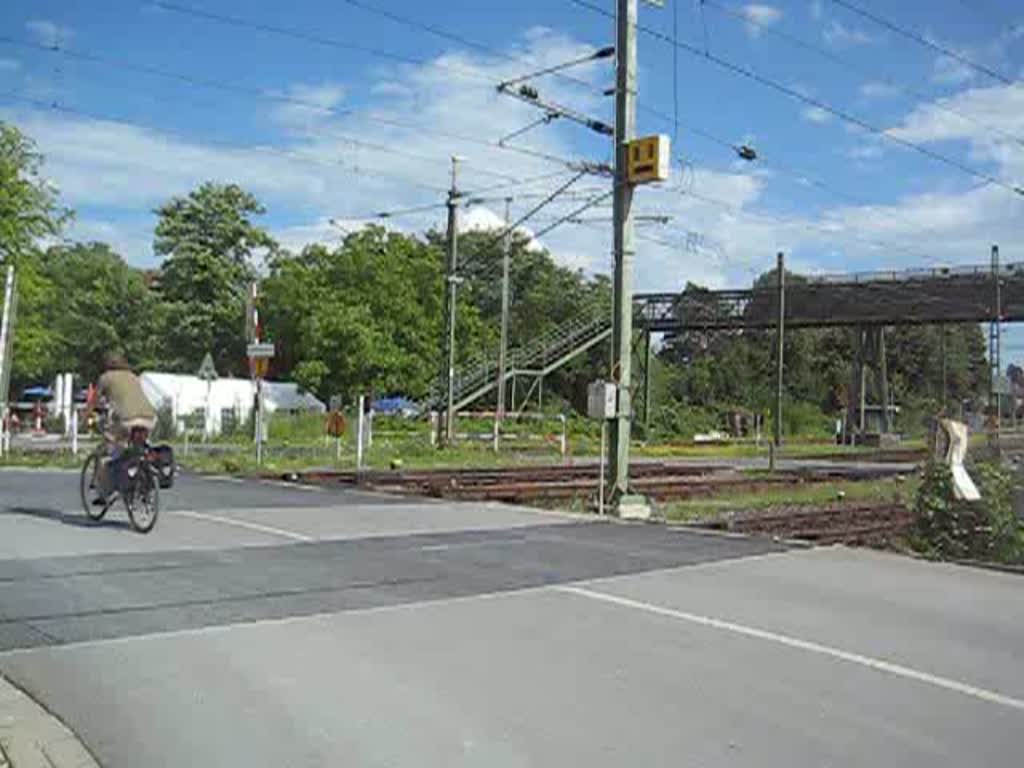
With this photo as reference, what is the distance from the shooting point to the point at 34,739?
17.1ft

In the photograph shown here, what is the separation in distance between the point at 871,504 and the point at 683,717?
1768 centimetres

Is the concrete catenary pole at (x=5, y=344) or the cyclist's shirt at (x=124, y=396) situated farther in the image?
the concrete catenary pole at (x=5, y=344)

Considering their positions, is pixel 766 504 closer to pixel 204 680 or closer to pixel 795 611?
pixel 795 611

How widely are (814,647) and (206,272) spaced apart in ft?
231

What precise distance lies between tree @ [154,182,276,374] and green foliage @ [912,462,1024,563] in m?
63.2

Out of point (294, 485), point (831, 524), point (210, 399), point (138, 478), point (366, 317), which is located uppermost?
point (366, 317)

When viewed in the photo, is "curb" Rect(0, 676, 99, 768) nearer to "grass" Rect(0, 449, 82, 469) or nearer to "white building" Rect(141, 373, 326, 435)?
"grass" Rect(0, 449, 82, 469)

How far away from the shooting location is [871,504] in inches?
878

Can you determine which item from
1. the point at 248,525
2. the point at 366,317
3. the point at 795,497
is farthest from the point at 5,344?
the point at 366,317

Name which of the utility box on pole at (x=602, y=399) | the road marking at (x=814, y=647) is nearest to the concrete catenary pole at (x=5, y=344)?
the utility box on pole at (x=602, y=399)

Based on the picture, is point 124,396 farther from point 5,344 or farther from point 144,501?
point 5,344

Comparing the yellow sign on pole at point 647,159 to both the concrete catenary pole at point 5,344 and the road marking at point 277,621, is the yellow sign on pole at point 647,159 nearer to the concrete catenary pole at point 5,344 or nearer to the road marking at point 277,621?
the road marking at point 277,621

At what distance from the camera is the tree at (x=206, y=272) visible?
73.1 meters

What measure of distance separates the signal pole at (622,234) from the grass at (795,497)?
1537mm
